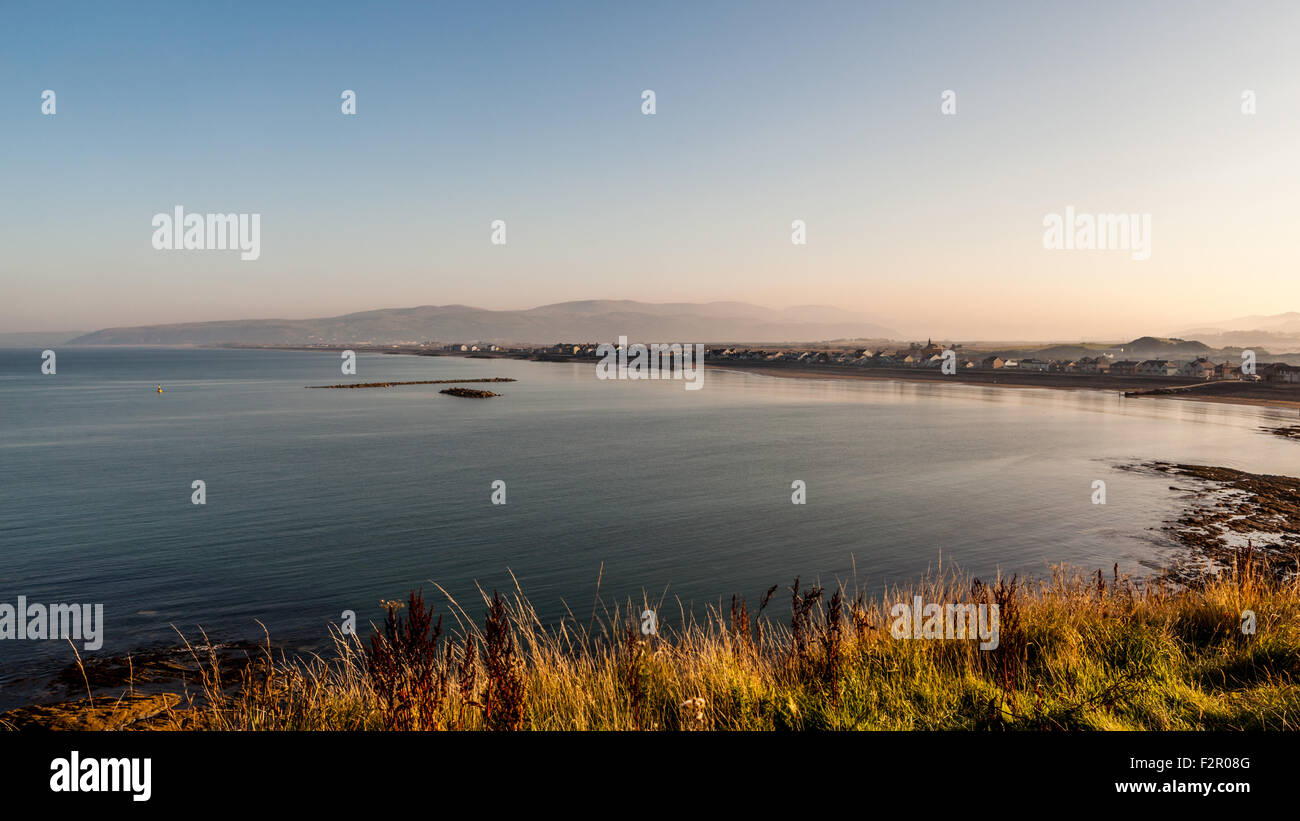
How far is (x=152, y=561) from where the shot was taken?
19438 millimetres

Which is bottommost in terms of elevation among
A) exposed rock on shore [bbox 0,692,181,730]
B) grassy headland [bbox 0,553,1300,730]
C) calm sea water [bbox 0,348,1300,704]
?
calm sea water [bbox 0,348,1300,704]

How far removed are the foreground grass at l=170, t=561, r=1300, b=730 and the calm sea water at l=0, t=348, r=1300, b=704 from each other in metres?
4.92

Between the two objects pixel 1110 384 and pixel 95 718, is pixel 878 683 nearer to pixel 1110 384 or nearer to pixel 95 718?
pixel 95 718

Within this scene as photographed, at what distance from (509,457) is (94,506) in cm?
1842

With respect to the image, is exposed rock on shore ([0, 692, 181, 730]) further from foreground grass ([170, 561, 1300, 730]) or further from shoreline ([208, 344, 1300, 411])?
shoreline ([208, 344, 1300, 411])

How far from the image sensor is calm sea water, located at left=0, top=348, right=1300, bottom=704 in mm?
17328

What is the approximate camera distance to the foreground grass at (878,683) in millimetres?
5395

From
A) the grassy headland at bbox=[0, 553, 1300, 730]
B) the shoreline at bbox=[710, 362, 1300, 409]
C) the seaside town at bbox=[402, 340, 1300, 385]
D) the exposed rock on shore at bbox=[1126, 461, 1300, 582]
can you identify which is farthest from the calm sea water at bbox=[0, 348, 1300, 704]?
the seaside town at bbox=[402, 340, 1300, 385]

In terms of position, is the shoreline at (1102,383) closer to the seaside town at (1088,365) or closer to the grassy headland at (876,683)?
the seaside town at (1088,365)

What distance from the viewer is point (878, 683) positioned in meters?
6.82

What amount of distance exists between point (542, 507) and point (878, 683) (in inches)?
830

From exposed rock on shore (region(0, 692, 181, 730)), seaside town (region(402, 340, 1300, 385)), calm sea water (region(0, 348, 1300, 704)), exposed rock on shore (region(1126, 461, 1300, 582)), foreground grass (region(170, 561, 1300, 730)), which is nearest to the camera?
foreground grass (region(170, 561, 1300, 730))
